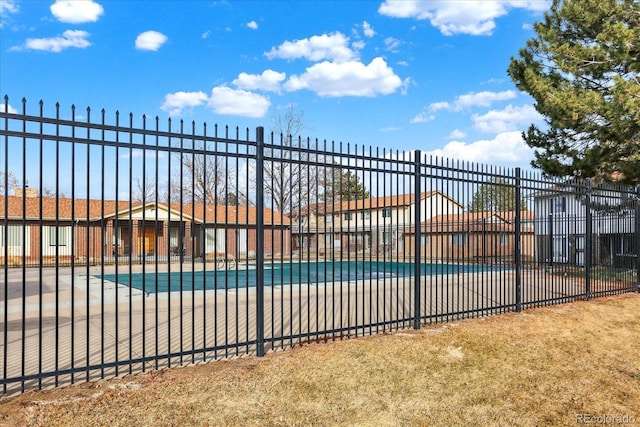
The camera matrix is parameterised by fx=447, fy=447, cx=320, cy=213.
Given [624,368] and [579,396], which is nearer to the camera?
[579,396]

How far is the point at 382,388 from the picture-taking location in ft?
14.4

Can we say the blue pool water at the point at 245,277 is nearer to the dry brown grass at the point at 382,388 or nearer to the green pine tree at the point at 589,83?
the dry brown grass at the point at 382,388

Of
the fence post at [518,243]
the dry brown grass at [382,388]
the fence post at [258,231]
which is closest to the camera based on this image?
the dry brown grass at [382,388]

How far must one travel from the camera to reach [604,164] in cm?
1341

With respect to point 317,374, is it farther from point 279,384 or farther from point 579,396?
point 579,396

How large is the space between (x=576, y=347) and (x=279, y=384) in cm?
410

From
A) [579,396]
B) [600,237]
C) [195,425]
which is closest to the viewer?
[195,425]

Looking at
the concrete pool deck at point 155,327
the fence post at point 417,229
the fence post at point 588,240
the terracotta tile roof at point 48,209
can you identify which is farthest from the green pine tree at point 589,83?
the terracotta tile roof at point 48,209

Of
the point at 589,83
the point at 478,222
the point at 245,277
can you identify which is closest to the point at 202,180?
the point at 245,277

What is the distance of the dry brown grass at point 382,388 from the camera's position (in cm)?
372

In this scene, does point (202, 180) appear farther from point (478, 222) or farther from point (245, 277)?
point (478, 222)

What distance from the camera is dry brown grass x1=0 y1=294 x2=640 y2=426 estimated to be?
3717 mm

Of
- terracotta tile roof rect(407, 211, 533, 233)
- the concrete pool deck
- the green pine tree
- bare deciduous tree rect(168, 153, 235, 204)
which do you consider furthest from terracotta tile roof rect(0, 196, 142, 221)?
the green pine tree

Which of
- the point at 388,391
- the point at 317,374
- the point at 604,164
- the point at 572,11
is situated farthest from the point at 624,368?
the point at 572,11
